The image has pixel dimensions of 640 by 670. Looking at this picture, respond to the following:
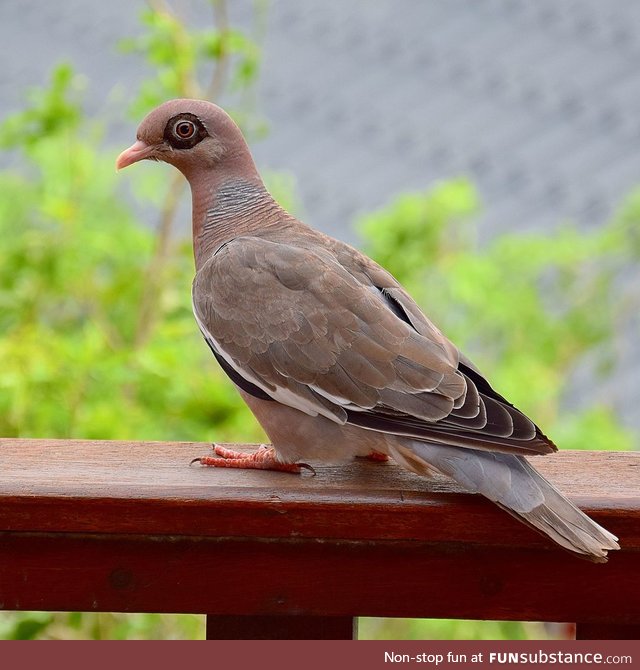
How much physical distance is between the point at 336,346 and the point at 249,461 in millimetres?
243

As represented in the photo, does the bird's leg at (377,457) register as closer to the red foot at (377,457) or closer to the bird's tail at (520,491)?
the red foot at (377,457)

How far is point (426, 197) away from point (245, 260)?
1545mm

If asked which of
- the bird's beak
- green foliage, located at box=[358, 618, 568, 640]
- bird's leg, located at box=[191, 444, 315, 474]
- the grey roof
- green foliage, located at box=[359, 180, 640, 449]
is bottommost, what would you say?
bird's leg, located at box=[191, 444, 315, 474]

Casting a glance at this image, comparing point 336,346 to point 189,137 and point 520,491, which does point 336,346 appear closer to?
point 520,491

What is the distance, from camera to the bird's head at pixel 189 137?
86.0 inches

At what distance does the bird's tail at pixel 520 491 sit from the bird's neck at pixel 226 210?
2.10 feet

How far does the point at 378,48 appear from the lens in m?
5.44

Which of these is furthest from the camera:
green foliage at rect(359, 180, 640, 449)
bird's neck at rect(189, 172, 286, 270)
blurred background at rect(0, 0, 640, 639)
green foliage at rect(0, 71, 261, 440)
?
green foliage at rect(359, 180, 640, 449)

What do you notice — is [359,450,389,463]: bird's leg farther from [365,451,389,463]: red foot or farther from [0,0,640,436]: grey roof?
[0,0,640,436]: grey roof

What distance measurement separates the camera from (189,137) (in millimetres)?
2207

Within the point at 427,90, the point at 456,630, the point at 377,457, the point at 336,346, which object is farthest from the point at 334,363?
the point at 427,90

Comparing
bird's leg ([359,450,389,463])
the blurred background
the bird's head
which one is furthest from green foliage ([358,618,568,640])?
the bird's head

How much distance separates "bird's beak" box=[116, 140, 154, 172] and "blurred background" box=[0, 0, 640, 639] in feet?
1.95

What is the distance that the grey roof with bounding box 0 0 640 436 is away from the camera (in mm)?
5184
